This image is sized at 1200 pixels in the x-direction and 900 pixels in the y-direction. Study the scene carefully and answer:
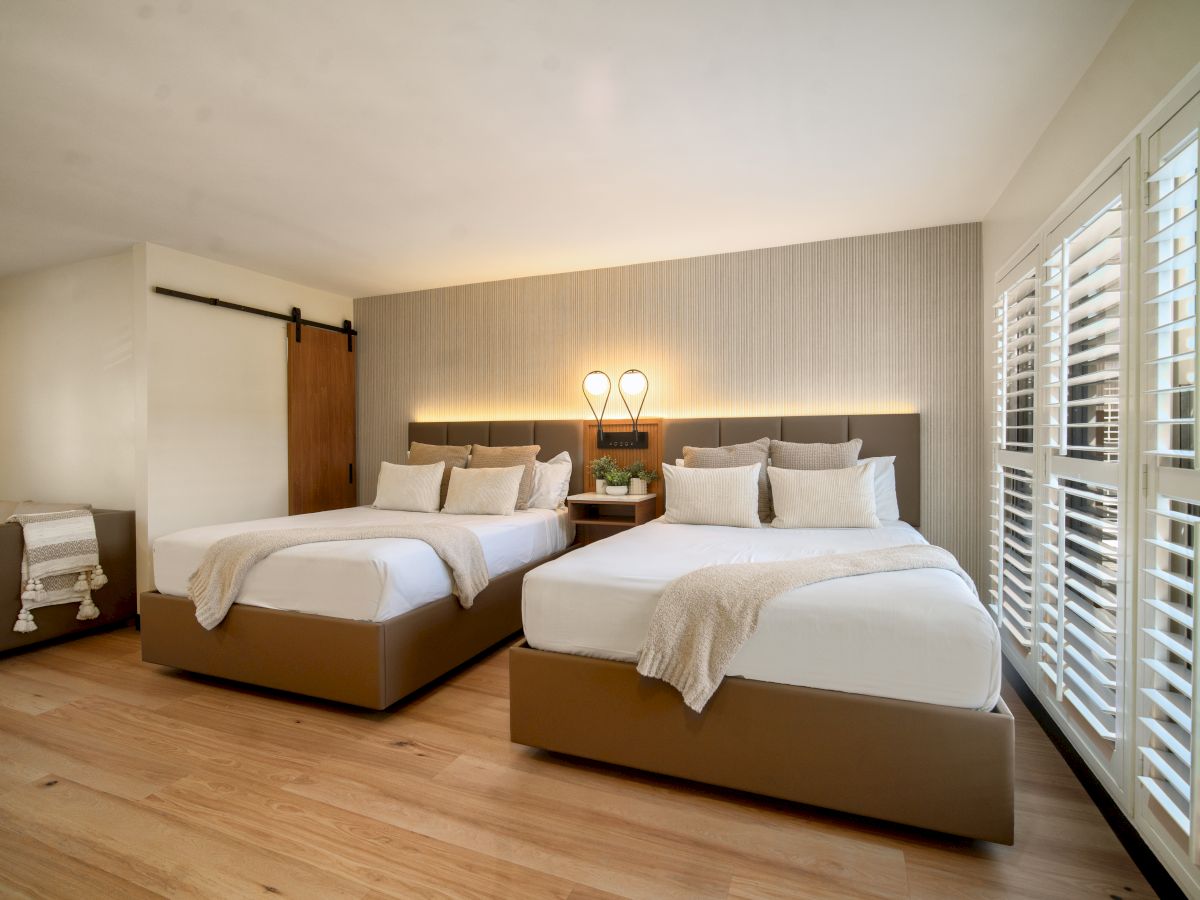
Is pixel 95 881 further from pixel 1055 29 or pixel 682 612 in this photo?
pixel 1055 29

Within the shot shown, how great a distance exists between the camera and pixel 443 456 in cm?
A: 446

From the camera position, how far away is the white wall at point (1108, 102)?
157 centimetres

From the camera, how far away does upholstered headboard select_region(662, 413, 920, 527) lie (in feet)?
12.3

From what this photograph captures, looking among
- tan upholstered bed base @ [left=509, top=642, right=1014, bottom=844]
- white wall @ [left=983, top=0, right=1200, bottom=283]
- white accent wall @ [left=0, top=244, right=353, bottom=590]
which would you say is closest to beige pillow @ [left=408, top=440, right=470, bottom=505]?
white accent wall @ [left=0, top=244, right=353, bottom=590]

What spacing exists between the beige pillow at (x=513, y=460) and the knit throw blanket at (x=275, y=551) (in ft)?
3.45

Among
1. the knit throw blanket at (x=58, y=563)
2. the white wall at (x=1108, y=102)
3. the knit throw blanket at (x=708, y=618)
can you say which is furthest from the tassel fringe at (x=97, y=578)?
the white wall at (x=1108, y=102)

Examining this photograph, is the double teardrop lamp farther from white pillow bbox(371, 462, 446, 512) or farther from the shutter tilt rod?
the shutter tilt rod

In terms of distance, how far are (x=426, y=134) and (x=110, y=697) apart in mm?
2848

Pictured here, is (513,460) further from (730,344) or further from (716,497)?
(730,344)

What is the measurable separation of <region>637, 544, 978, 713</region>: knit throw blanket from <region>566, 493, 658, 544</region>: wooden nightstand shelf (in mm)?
1960

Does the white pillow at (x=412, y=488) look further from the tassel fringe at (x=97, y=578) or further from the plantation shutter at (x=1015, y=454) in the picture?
the plantation shutter at (x=1015, y=454)

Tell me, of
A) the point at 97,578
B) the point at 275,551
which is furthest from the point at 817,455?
the point at 97,578

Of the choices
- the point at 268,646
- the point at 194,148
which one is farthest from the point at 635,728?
the point at 194,148

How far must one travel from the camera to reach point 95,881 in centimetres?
163
